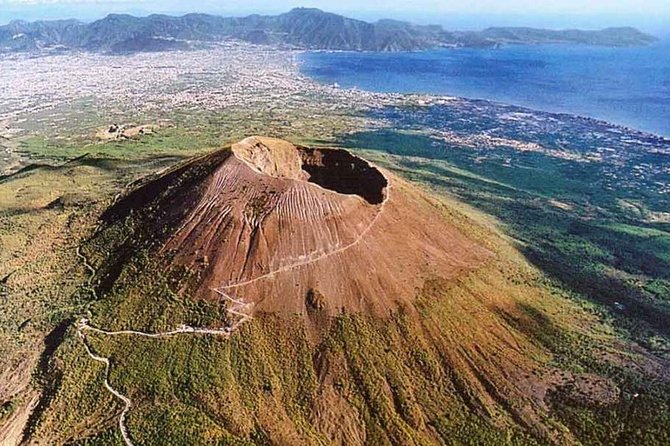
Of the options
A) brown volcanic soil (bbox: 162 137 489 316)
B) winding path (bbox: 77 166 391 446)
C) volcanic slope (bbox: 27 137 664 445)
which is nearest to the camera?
volcanic slope (bbox: 27 137 664 445)

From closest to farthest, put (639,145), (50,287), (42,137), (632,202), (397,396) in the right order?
(397,396)
(50,287)
(632,202)
(639,145)
(42,137)

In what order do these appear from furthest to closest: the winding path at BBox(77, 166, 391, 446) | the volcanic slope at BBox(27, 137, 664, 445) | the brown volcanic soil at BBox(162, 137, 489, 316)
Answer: the brown volcanic soil at BBox(162, 137, 489, 316)
the winding path at BBox(77, 166, 391, 446)
the volcanic slope at BBox(27, 137, 664, 445)

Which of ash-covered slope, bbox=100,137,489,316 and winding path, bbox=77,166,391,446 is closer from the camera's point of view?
winding path, bbox=77,166,391,446

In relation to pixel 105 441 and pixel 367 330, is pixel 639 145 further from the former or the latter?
pixel 105 441

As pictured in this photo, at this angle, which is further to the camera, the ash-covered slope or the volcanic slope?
the ash-covered slope

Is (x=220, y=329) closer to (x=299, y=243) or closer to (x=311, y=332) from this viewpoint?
(x=311, y=332)

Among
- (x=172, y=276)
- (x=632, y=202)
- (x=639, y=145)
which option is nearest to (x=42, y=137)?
(x=172, y=276)
